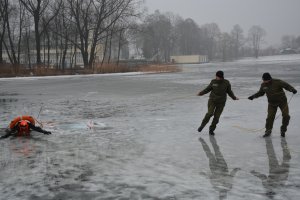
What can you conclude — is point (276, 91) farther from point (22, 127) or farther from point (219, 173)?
point (22, 127)

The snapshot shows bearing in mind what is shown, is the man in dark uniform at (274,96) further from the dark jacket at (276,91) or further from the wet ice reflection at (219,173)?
the wet ice reflection at (219,173)

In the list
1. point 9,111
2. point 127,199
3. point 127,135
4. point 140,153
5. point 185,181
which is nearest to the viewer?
point 127,199

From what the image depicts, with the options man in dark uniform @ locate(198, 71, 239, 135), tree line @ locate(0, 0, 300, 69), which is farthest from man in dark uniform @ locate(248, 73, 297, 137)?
tree line @ locate(0, 0, 300, 69)

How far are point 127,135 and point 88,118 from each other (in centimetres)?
355

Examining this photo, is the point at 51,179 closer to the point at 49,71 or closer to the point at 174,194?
the point at 174,194

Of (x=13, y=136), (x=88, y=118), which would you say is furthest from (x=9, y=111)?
(x=13, y=136)

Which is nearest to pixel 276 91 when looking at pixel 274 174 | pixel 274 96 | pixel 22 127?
pixel 274 96

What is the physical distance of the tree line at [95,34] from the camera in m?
56.4

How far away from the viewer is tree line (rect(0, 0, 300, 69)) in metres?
56.4

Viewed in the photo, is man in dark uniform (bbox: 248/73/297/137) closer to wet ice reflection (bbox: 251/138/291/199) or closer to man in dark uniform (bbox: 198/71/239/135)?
man in dark uniform (bbox: 198/71/239/135)

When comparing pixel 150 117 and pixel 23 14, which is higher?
pixel 23 14

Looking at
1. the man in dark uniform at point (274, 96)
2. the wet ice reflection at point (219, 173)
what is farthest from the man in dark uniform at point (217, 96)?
the wet ice reflection at point (219, 173)

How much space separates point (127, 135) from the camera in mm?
10609

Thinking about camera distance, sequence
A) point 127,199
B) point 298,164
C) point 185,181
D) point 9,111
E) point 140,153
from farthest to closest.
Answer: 1. point 9,111
2. point 140,153
3. point 298,164
4. point 185,181
5. point 127,199
